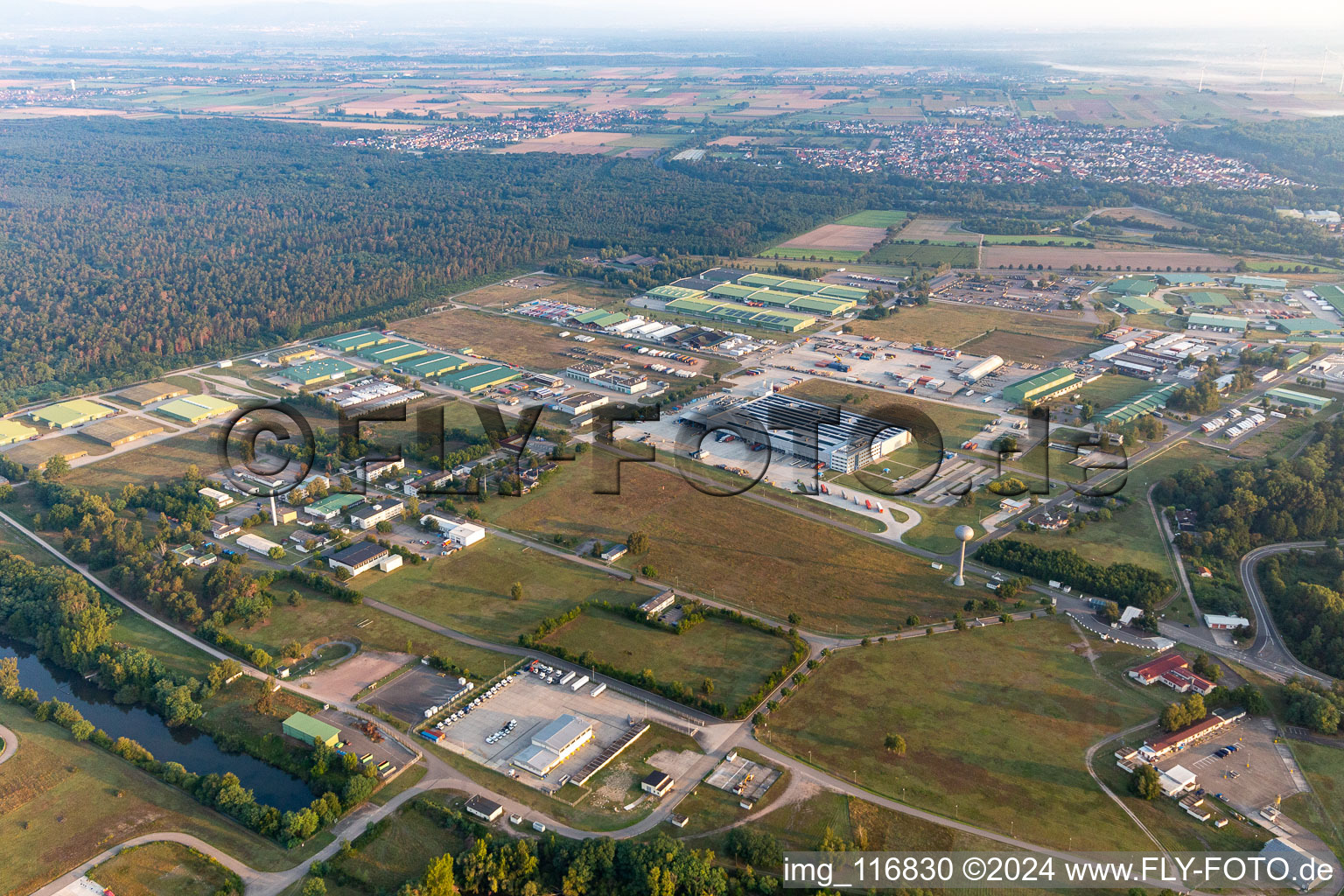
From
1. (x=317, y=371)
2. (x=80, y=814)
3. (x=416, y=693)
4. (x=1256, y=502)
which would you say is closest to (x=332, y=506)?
(x=416, y=693)

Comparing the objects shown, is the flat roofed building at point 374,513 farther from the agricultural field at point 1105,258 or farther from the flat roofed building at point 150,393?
the agricultural field at point 1105,258

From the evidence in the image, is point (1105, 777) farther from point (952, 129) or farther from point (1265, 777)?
point (952, 129)

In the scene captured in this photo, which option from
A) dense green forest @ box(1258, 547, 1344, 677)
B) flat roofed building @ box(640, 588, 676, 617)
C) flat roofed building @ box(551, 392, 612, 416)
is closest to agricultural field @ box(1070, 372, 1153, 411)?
dense green forest @ box(1258, 547, 1344, 677)

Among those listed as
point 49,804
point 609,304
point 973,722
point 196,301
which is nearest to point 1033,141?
point 609,304

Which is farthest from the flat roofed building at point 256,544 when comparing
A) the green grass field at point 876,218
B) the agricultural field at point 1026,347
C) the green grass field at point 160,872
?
the green grass field at point 876,218

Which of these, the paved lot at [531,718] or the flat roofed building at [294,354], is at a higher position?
the flat roofed building at [294,354]

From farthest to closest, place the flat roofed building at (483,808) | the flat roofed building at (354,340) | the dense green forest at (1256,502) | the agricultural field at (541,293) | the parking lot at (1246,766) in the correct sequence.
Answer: the agricultural field at (541,293) → the flat roofed building at (354,340) → the dense green forest at (1256,502) → the parking lot at (1246,766) → the flat roofed building at (483,808)

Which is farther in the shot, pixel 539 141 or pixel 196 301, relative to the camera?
pixel 539 141
